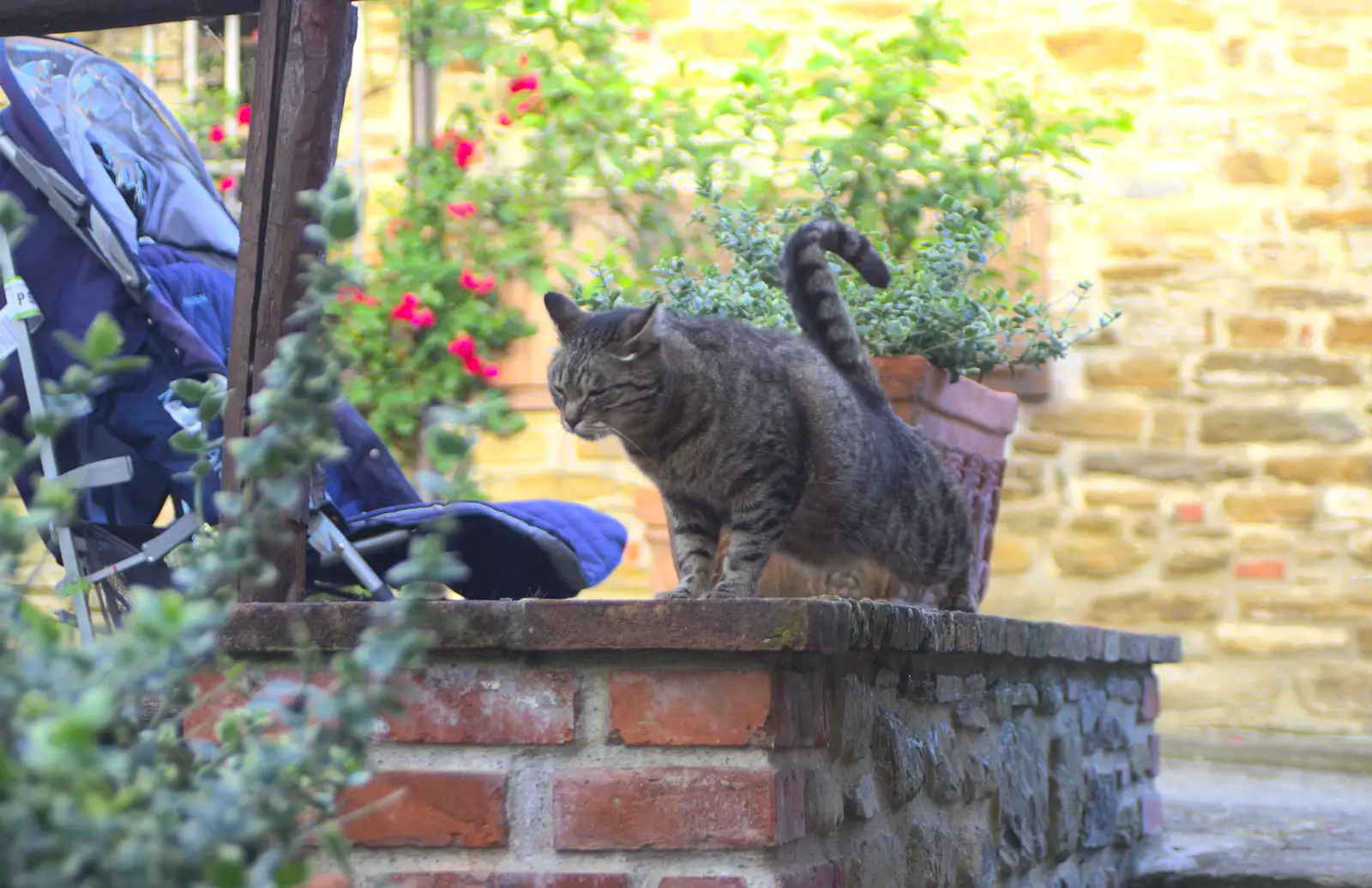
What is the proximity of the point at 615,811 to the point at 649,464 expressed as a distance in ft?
2.82

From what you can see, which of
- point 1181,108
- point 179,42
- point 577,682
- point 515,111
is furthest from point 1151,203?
point 577,682

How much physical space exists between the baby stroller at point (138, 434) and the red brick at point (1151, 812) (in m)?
1.41

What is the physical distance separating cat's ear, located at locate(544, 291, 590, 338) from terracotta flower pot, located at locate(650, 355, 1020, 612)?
44 centimetres

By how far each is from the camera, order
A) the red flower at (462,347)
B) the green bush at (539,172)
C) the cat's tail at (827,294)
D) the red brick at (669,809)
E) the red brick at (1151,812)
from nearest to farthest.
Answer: the red brick at (669,809)
the cat's tail at (827,294)
the red brick at (1151,812)
the green bush at (539,172)
the red flower at (462,347)

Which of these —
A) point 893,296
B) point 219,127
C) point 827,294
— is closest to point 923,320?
point 893,296

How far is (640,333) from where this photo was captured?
2186 mm

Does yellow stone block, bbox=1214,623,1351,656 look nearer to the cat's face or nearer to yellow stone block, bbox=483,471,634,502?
yellow stone block, bbox=483,471,634,502

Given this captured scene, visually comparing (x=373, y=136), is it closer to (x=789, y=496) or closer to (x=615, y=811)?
(x=789, y=496)

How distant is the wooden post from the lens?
5.68 feet

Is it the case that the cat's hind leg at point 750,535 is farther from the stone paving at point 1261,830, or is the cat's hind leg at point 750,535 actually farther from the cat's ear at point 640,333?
the stone paving at point 1261,830

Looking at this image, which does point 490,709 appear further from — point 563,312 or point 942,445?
point 942,445

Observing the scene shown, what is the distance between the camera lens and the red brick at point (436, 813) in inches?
58.1

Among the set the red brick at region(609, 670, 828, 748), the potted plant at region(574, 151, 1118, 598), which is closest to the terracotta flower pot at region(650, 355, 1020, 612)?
the potted plant at region(574, 151, 1118, 598)

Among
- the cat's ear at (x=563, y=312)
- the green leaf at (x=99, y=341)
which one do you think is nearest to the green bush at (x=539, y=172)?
the cat's ear at (x=563, y=312)
